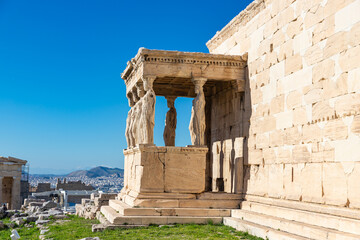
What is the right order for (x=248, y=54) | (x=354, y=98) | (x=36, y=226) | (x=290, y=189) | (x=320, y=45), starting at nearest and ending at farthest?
(x=354, y=98), (x=320, y=45), (x=290, y=189), (x=248, y=54), (x=36, y=226)

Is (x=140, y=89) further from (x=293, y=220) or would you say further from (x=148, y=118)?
(x=293, y=220)

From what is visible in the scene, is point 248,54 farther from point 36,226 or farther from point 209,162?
point 36,226

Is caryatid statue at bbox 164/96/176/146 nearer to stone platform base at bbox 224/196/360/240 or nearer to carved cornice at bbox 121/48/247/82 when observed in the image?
carved cornice at bbox 121/48/247/82

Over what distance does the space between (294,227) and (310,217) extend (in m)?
0.37

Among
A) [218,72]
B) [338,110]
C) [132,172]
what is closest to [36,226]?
[132,172]

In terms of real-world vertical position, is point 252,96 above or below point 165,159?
above

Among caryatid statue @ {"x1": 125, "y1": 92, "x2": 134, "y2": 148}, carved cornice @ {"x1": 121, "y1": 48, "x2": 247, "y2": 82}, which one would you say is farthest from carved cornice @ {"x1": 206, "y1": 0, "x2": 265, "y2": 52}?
caryatid statue @ {"x1": 125, "y1": 92, "x2": 134, "y2": 148}

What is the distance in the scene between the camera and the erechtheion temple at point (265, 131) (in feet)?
28.3

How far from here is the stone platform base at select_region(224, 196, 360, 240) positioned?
808 cm

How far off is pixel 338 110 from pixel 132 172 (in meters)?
6.84

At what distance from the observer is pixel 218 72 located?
13.3 m

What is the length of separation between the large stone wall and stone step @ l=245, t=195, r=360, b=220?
0.12 meters

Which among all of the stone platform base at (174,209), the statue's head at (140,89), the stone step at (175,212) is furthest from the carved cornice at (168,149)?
the statue's head at (140,89)

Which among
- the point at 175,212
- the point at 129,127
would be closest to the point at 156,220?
the point at 175,212
